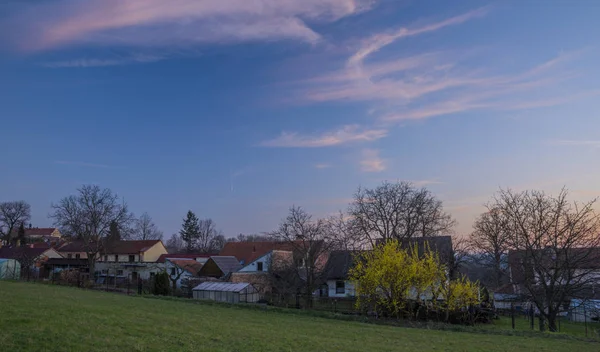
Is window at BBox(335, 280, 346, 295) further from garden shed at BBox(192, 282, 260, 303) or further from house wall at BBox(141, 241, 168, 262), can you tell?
house wall at BBox(141, 241, 168, 262)

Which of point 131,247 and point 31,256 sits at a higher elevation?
point 131,247

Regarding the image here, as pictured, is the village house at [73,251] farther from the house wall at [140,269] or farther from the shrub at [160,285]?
the shrub at [160,285]

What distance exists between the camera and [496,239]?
36688 mm

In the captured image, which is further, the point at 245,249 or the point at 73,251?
the point at 73,251

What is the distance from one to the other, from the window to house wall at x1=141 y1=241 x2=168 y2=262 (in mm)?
44082

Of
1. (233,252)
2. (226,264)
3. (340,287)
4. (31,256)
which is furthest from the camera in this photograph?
(233,252)

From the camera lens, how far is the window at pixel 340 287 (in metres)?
50.7

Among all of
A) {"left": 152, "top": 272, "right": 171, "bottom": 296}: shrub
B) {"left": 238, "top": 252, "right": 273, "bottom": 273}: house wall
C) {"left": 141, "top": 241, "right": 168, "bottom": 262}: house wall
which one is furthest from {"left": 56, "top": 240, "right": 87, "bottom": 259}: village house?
{"left": 152, "top": 272, "right": 171, "bottom": 296}: shrub

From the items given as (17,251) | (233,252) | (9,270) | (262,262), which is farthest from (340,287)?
(17,251)

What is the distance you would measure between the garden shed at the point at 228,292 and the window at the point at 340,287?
516 inches

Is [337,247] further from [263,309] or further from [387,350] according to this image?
[387,350]

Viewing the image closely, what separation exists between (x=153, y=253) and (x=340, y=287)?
45.7 meters

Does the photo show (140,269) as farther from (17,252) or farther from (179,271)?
(17,252)

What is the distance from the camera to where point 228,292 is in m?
39.4
